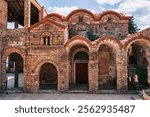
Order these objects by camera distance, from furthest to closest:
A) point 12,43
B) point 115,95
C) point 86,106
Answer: point 12,43, point 115,95, point 86,106

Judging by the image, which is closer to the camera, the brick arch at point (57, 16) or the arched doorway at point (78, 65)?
the arched doorway at point (78, 65)

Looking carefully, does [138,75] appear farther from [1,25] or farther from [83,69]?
[1,25]

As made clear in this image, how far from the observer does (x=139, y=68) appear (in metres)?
16.8

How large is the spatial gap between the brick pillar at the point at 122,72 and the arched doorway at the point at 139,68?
144 centimetres

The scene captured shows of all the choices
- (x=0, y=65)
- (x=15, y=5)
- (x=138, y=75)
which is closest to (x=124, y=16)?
(x=138, y=75)

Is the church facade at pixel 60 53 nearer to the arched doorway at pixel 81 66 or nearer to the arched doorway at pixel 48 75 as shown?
the arched doorway at pixel 48 75

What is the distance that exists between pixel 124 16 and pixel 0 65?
11591 mm

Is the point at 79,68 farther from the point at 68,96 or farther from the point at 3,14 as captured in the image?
the point at 3,14

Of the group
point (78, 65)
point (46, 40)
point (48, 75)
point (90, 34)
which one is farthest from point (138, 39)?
point (48, 75)

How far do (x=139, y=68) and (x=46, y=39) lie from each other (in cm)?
790

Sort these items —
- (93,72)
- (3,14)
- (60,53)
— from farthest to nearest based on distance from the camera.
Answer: (3,14) → (60,53) → (93,72)

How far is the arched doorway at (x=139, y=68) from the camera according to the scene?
1618 cm

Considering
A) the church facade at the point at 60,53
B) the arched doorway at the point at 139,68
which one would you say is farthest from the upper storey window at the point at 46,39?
the arched doorway at the point at 139,68

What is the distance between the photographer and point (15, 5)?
56.0 ft
